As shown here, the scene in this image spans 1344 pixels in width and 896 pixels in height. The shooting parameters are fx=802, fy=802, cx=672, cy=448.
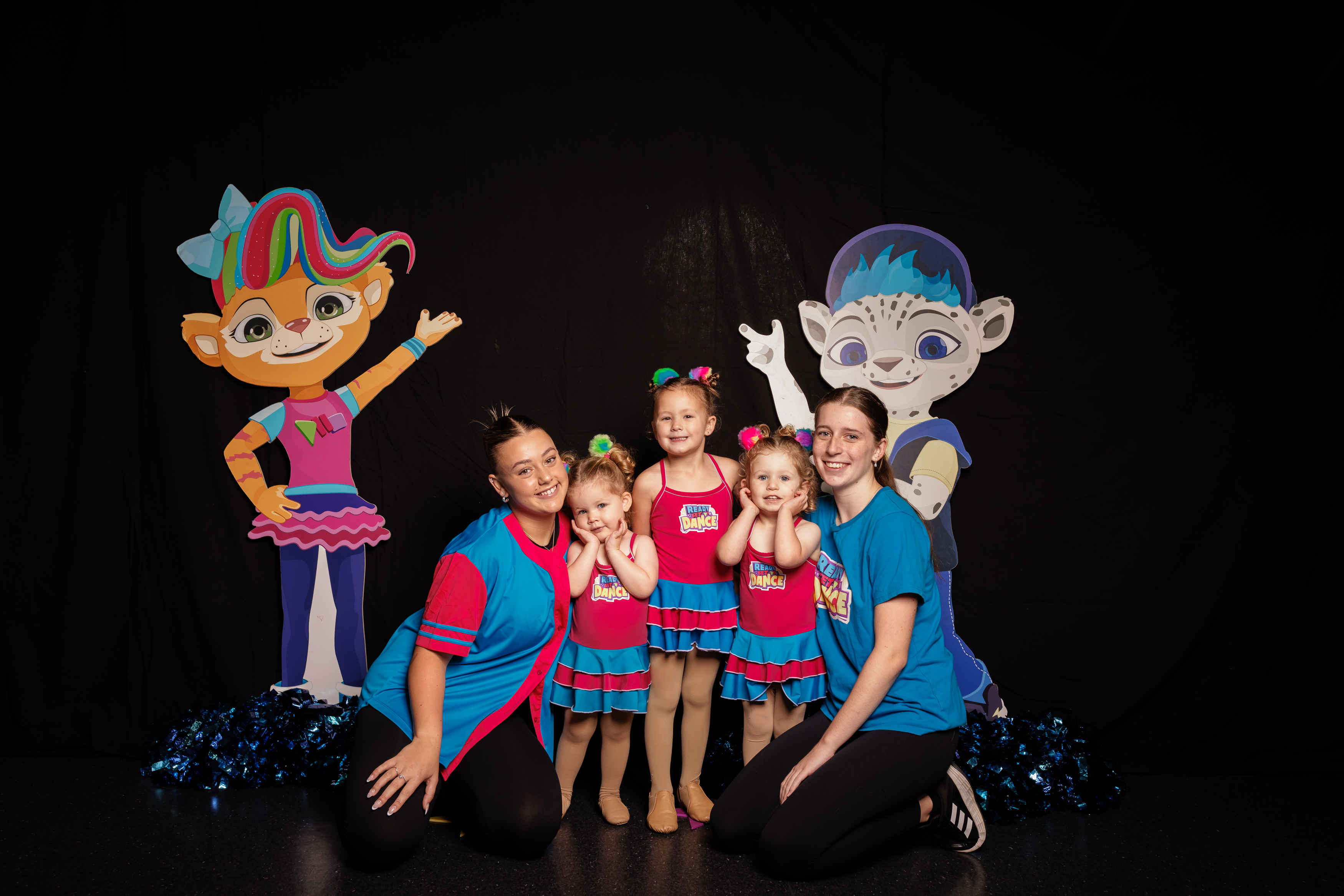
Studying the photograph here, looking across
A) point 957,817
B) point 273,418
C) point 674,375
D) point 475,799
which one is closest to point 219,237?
point 273,418

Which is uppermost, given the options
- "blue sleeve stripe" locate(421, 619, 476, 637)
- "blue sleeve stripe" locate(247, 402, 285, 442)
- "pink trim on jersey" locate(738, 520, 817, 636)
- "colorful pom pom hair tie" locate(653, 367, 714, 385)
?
"colorful pom pom hair tie" locate(653, 367, 714, 385)

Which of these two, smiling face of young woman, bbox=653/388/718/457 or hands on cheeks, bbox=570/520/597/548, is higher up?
smiling face of young woman, bbox=653/388/718/457

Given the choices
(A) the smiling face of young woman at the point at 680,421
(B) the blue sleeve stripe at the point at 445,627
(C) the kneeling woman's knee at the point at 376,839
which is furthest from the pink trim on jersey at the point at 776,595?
(C) the kneeling woman's knee at the point at 376,839

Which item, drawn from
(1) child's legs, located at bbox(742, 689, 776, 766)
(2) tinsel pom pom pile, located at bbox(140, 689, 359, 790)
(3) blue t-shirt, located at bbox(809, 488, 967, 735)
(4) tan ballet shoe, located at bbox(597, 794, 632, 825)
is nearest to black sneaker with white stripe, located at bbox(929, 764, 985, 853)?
(3) blue t-shirt, located at bbox(809, 488, 967, 735)

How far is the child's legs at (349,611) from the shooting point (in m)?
2.88

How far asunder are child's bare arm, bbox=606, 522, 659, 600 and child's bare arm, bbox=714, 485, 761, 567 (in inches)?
8.0

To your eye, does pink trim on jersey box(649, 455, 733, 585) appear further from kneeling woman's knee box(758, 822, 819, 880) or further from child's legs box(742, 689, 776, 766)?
kneeling woman's knee box(758, 822, 819, 880)

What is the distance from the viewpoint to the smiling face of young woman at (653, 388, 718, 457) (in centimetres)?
241

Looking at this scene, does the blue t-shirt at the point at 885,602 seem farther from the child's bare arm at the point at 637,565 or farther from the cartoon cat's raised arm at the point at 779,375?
the cartoon cat's raised arm at the point at 779,375

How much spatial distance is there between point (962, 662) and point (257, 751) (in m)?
2.42

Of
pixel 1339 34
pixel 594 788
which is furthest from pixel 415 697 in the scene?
pixel 1339 34

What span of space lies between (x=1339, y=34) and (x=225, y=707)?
470 centimetres

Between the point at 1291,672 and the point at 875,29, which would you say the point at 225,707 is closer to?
the point at 875,29

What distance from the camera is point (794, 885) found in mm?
2021
